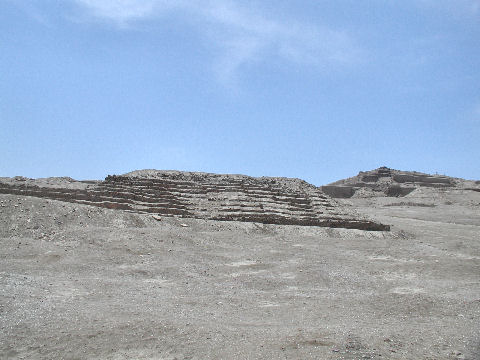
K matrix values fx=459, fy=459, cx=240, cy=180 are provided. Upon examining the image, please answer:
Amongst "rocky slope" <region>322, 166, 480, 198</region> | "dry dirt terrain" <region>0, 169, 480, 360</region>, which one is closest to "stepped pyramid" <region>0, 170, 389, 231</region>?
"dry dirt terrain" <region>0, 169, 480, 360</region>

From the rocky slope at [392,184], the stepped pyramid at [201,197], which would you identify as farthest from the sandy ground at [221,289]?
the rocky slope at [392,184]

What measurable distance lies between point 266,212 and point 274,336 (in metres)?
11.1

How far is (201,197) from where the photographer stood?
17.8m

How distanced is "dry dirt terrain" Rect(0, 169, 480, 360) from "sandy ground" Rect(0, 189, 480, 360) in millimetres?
26

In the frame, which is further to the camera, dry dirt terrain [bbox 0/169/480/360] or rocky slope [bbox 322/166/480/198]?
rocky slope [bbox 322/166/480/198]

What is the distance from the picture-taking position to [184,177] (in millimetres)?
19797

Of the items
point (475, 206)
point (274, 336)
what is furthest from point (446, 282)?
point (475, 206)

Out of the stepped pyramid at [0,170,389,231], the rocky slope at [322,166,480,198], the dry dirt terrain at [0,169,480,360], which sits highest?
the rocky slope at [322,166,480,198]

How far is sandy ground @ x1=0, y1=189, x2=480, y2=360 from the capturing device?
5457 millimetres

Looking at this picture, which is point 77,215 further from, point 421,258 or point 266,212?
point 421,258

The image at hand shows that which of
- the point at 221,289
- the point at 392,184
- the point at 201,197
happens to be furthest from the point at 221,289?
the point at 392,184

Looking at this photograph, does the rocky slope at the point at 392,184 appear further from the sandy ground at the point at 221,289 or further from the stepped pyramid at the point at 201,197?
the sandy ground at the point at 221,289

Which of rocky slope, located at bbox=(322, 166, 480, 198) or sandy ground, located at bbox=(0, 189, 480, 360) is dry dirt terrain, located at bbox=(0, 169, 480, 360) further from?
rocky slope, located at bbox=(322, 166, 480, 198)

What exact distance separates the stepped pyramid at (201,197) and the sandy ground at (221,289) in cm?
74
